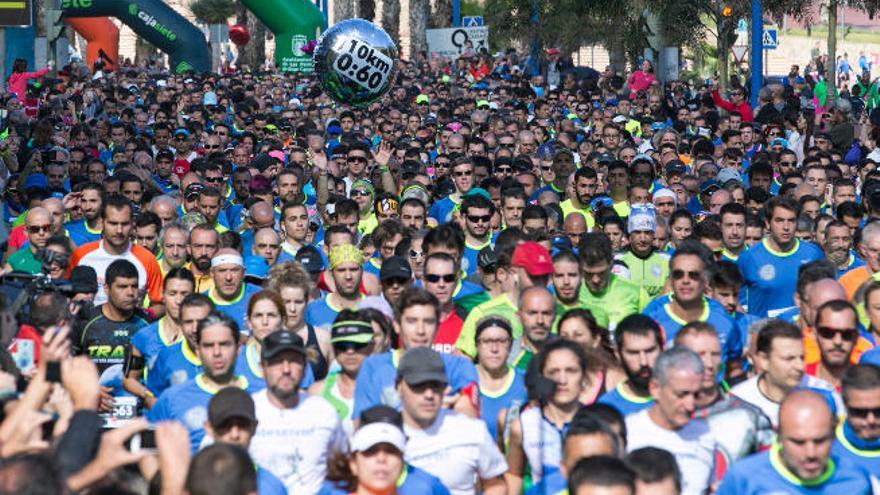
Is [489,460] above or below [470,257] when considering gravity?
below

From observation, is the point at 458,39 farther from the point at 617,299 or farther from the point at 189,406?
the point at 189,406

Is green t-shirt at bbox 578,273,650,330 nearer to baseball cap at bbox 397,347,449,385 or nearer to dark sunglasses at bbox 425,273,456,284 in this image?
dark sunglasses at bbox 425,273,456,284

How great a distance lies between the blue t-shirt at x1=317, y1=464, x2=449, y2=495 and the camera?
7.16 m

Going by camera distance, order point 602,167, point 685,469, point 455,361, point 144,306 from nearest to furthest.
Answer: point 685,469
point 455,361
point 144,306
point 602,167

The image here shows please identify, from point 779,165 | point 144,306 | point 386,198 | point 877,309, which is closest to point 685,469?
point 877,309

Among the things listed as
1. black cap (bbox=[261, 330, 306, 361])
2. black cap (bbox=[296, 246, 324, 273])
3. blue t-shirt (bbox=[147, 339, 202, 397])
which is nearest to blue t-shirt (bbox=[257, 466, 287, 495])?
black cap (bbox=[261, 330, 306, 361])

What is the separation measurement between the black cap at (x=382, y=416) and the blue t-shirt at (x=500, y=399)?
4.22ft

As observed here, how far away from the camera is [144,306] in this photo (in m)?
11.8

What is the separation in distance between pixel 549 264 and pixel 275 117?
16.5 meters

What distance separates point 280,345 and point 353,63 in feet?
38.2

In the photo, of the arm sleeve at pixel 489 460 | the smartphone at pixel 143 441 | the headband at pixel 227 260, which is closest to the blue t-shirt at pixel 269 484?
the smartphone at pixel 143 441

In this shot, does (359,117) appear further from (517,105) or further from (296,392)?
(296,392)

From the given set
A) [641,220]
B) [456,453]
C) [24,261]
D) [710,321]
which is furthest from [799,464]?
[24,261]

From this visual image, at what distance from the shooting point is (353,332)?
8.74 metres
